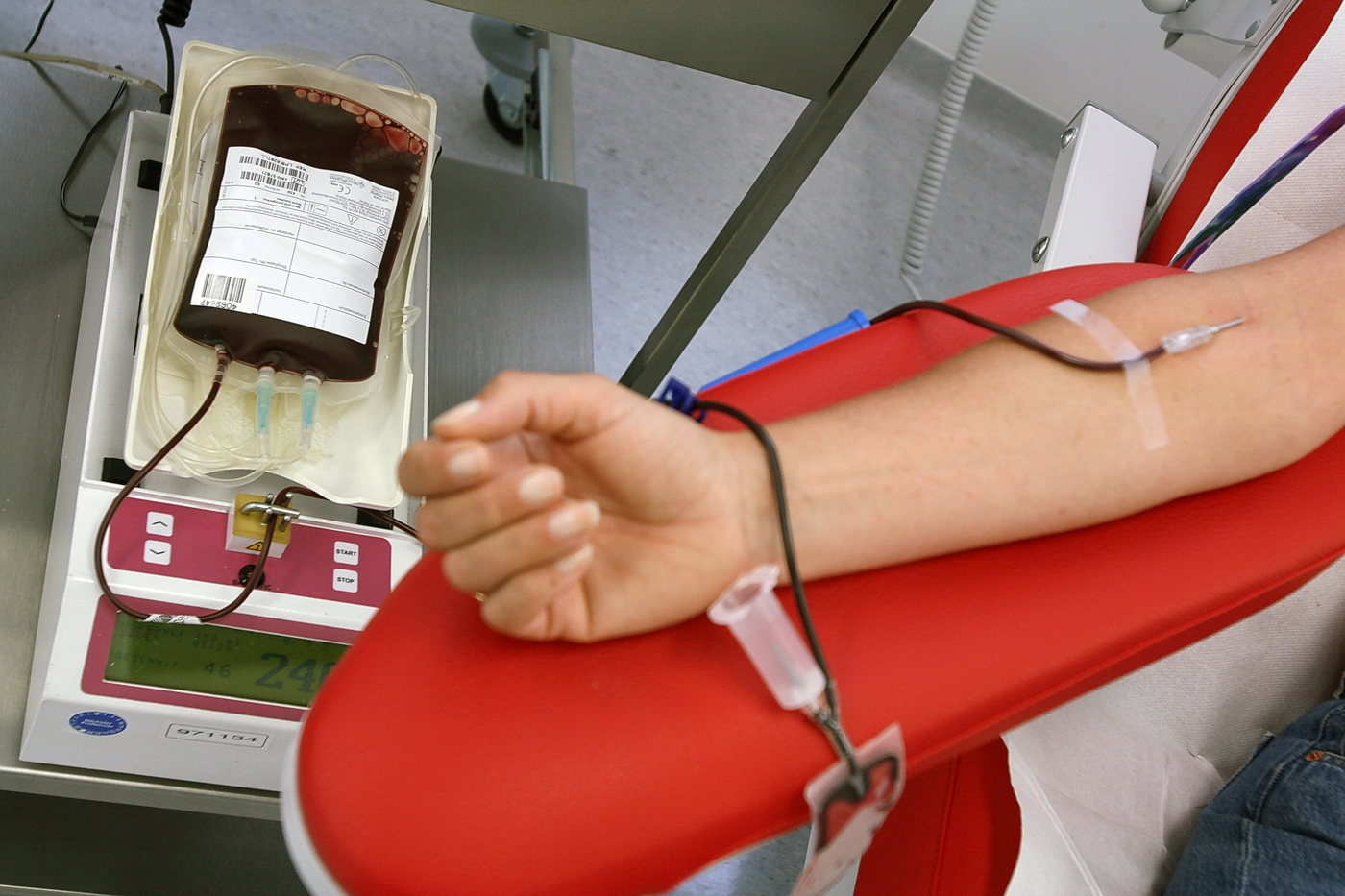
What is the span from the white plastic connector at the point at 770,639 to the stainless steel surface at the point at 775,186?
639 mm

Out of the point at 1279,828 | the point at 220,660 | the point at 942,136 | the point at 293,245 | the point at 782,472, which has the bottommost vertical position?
the point at 1279,828

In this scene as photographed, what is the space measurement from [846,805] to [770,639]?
0.08m

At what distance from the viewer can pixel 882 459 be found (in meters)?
0.58

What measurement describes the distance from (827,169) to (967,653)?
173 cm

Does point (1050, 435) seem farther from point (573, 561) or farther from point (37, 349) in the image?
point (37, 349)

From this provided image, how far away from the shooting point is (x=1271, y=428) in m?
0.62

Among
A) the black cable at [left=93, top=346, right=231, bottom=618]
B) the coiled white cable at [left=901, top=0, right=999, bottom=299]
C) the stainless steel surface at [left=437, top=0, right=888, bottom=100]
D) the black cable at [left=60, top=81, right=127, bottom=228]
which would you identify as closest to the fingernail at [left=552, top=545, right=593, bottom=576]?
the black cable at [left=93, top=346, right=231, bottom=618]

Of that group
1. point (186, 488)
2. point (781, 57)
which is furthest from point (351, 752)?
point (781, 57)

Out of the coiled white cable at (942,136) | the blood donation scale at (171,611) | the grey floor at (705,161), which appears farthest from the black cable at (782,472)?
the coiled white cable at (942,136)

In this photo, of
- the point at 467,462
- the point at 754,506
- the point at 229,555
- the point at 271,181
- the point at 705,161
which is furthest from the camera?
the point at 705,161

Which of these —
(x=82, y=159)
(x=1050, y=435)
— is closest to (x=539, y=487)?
(x=1050, y=435)

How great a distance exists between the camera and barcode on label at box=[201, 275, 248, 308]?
0.82 meters

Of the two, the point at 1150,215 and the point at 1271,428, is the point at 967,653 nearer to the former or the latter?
the point at 1271,428

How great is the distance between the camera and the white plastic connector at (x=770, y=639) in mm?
479
